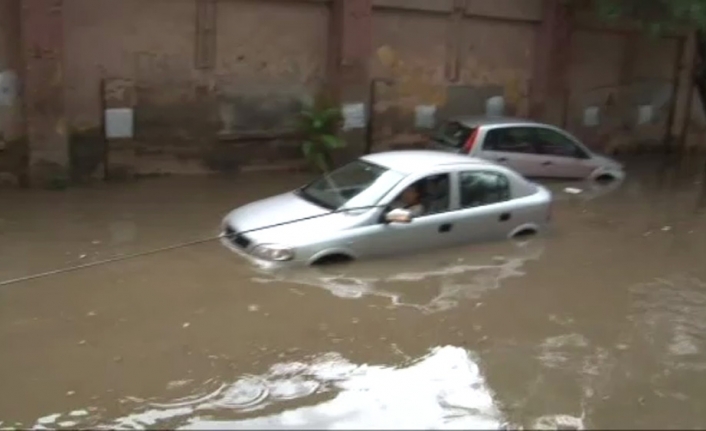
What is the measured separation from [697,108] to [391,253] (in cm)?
1552

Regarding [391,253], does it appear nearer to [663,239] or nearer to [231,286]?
[231,286]

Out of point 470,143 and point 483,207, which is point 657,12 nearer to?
point 470,143

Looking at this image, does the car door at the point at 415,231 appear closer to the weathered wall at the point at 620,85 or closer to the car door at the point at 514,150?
the car door at the point at 514,150

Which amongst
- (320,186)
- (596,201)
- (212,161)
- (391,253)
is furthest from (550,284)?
(212,161)

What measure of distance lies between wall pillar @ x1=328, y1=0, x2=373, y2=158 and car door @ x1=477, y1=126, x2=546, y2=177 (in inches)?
110

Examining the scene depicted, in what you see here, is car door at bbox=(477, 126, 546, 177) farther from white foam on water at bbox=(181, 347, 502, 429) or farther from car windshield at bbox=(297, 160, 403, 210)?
white foam on water at bbox=(181, 347, 502, 429)

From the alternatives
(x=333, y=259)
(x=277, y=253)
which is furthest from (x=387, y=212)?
(x=277, y=253)

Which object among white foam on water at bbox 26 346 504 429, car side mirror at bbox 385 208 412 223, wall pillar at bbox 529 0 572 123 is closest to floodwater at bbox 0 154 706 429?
white foam on water at bbox 26 346 504 429

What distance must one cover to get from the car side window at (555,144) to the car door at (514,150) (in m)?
0.14

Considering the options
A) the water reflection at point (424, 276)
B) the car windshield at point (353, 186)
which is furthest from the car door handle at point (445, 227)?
the car windshield at point (353, 186)

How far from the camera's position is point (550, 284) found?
32.9ft

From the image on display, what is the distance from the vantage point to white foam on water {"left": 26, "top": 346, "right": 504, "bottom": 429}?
241 inches

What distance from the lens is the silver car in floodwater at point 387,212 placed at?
945 cm

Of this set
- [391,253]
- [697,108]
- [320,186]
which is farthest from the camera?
[697,108]
